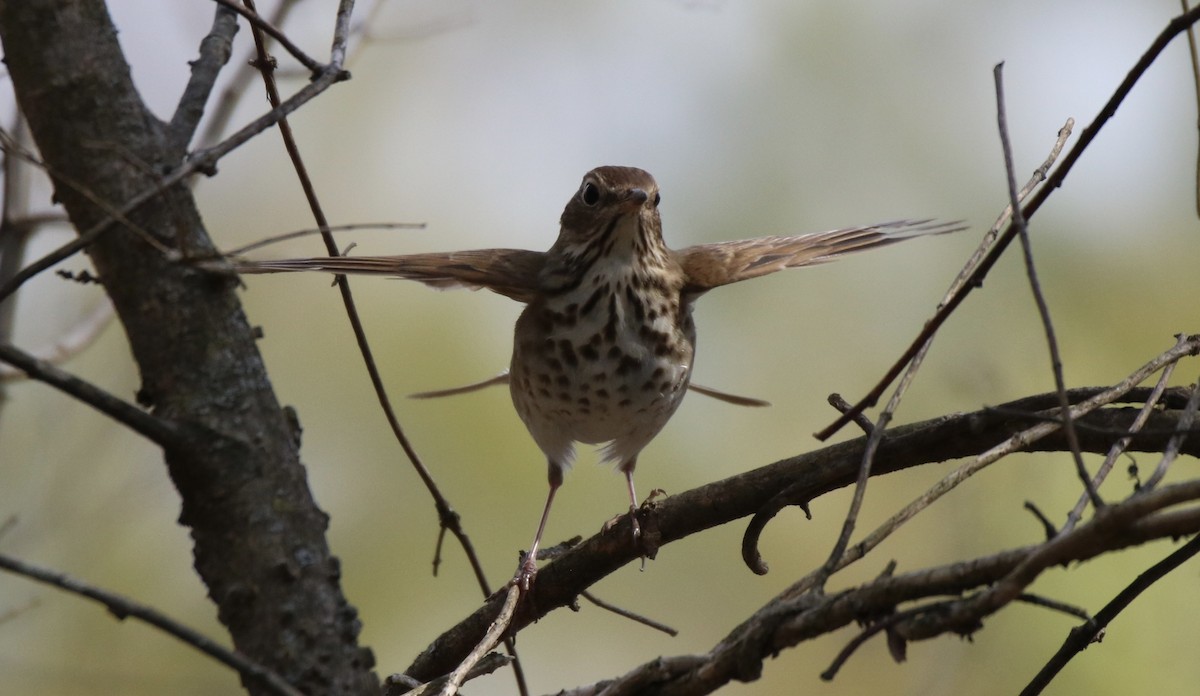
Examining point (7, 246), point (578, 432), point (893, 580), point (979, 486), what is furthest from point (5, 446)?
point (893, 580)

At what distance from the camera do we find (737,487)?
7.63 feet

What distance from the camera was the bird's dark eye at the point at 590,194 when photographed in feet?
13.3

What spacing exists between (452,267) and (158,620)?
2.12 meters

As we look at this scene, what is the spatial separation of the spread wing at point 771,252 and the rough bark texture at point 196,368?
1.76 metres

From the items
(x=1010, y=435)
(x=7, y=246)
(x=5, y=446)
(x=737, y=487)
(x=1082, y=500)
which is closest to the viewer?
(x=1082, y=500)

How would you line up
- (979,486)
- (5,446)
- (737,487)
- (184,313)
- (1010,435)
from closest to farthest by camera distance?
(1010,435)
(737,487)
(184,313)
(979,486)
(5,446)

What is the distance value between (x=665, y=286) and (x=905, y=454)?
1837mm

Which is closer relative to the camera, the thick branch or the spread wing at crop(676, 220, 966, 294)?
the thick branch

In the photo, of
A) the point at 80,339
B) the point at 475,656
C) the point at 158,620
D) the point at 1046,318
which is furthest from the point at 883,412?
the point at 80,339

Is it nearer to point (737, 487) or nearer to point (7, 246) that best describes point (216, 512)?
point (737, 487)

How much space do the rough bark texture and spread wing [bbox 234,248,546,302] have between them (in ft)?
0.69

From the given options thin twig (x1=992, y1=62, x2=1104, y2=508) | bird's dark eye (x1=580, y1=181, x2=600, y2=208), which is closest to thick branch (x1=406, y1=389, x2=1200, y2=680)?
thin twig (x1=992, y1=62, x2=1104, y2=508)

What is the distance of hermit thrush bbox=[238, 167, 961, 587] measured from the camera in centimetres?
374

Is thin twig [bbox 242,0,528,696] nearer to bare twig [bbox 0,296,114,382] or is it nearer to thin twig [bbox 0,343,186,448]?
thin twig [bbox 0,343,186,448]
